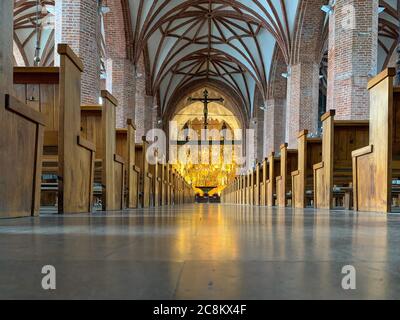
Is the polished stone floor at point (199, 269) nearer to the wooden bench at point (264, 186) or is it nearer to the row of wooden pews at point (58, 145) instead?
the row of wooden pews at point (58, 145)

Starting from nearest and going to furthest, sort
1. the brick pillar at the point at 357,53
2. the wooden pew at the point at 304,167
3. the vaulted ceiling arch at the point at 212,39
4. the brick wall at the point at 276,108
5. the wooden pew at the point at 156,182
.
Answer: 1. the wooden pew at the point at 304,167
2. the brick pillar at the point at 357,53
3. the wooden pew at the point at 156,182
4. the vaulted ceiling arch at the point at 212,39
5. the brick wall at the point at 276,108

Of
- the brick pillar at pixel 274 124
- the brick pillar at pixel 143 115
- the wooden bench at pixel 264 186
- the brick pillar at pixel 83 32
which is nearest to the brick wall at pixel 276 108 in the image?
the brick pillar at pixel 274 124

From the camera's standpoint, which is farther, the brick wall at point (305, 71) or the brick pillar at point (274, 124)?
the brick pillar at point (274, 124)

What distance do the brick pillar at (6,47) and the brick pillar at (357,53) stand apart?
8.54 metres

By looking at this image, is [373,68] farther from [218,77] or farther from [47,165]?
[218,77]

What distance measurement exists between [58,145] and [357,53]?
8.04 m

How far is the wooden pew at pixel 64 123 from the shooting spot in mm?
4086

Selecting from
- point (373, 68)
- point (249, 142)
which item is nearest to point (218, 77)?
point (249, 142)

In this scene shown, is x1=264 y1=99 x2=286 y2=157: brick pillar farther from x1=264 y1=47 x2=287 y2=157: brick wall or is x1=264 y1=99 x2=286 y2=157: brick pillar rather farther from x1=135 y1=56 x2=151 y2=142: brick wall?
x1=135 y1=56 x2=151 y2=142: brick wall

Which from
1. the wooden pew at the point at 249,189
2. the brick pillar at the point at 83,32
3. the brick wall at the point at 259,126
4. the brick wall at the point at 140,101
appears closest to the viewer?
the brick pillar at the point at 83,32

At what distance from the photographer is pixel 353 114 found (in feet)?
33.6

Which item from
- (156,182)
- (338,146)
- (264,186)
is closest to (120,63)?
(156,182)

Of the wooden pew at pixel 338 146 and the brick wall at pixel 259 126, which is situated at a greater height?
the brick wall at pixel 259 126

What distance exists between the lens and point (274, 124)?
20891mm
